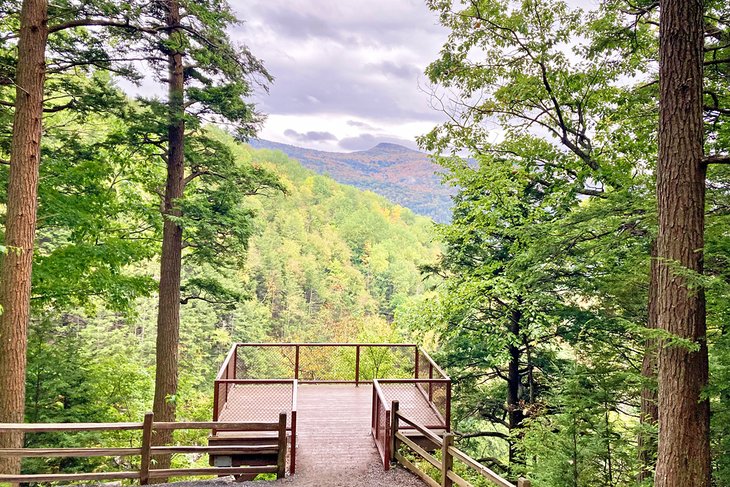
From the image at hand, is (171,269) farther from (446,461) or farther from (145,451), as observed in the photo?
(446,461)

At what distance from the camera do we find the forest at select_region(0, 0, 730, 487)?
14.4 ft

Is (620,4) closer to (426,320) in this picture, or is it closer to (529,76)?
(529,76)

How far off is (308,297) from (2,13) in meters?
49.1

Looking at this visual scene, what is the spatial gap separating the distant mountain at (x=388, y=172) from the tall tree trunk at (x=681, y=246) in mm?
114159

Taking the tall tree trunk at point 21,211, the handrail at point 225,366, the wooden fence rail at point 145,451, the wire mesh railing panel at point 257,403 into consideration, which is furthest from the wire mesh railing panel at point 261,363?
the wooden fence rail at point 145,451

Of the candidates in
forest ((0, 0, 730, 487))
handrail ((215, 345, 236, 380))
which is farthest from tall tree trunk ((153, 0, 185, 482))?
handrail ((215, 345, 236, 380))

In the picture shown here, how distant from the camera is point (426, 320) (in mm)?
10789

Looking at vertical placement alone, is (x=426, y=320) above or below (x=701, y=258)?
below

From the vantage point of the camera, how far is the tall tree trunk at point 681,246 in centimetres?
411

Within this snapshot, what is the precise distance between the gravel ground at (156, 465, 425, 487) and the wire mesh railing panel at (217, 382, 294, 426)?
121cm

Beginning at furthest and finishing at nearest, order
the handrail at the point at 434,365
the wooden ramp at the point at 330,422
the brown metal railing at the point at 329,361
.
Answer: the brown metal railing at the point at 329,361
the handrail at the point at 434,365
the wooden ramp at the point at 330,422

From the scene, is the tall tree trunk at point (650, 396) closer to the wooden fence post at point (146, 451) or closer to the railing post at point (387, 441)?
the railing post at point (387, 441)

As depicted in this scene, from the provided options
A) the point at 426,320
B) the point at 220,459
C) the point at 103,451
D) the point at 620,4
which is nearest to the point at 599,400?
the point at 426,320

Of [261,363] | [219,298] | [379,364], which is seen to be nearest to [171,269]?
[219,298]
